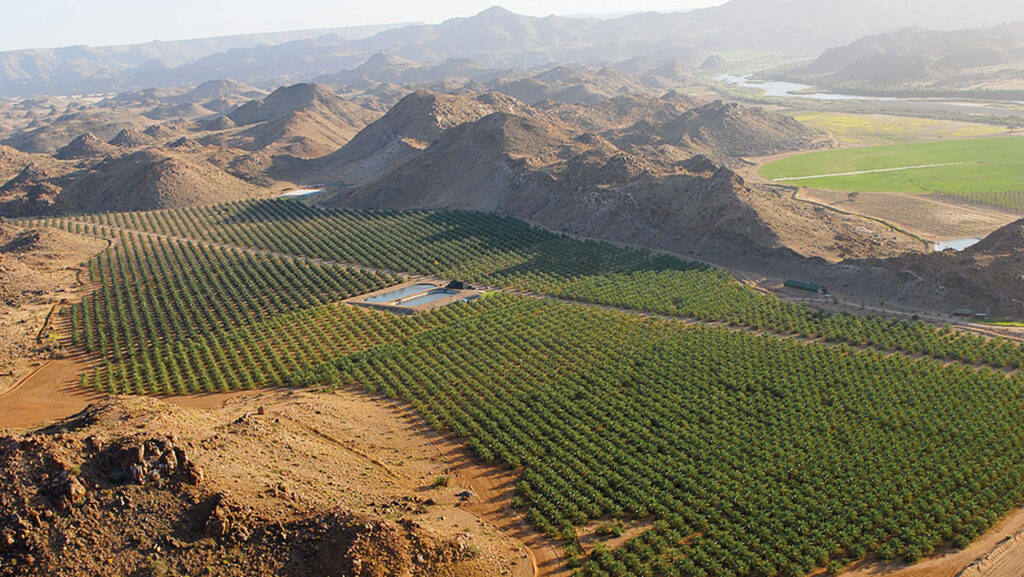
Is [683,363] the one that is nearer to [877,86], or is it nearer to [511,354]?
[511,354]

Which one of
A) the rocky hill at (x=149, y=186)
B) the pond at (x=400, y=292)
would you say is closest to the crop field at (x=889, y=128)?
the pond at (x=400, y=292)

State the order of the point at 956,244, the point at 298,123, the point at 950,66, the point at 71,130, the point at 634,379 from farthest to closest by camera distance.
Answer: the point at 950,66 → the point at 71,130 → the point at 298,123 → the point at 956,244 → the point at 634,379

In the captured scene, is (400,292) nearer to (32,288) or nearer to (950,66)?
(32,288)

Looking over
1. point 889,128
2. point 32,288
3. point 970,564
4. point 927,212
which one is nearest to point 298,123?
point 32,288

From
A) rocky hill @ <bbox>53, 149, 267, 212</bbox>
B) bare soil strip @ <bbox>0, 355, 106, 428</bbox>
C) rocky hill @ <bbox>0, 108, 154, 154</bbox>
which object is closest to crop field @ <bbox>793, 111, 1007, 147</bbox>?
rocky hill @ <bbox>53, 149, 267, 212</bbox>

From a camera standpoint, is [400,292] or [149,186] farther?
[149,186]
